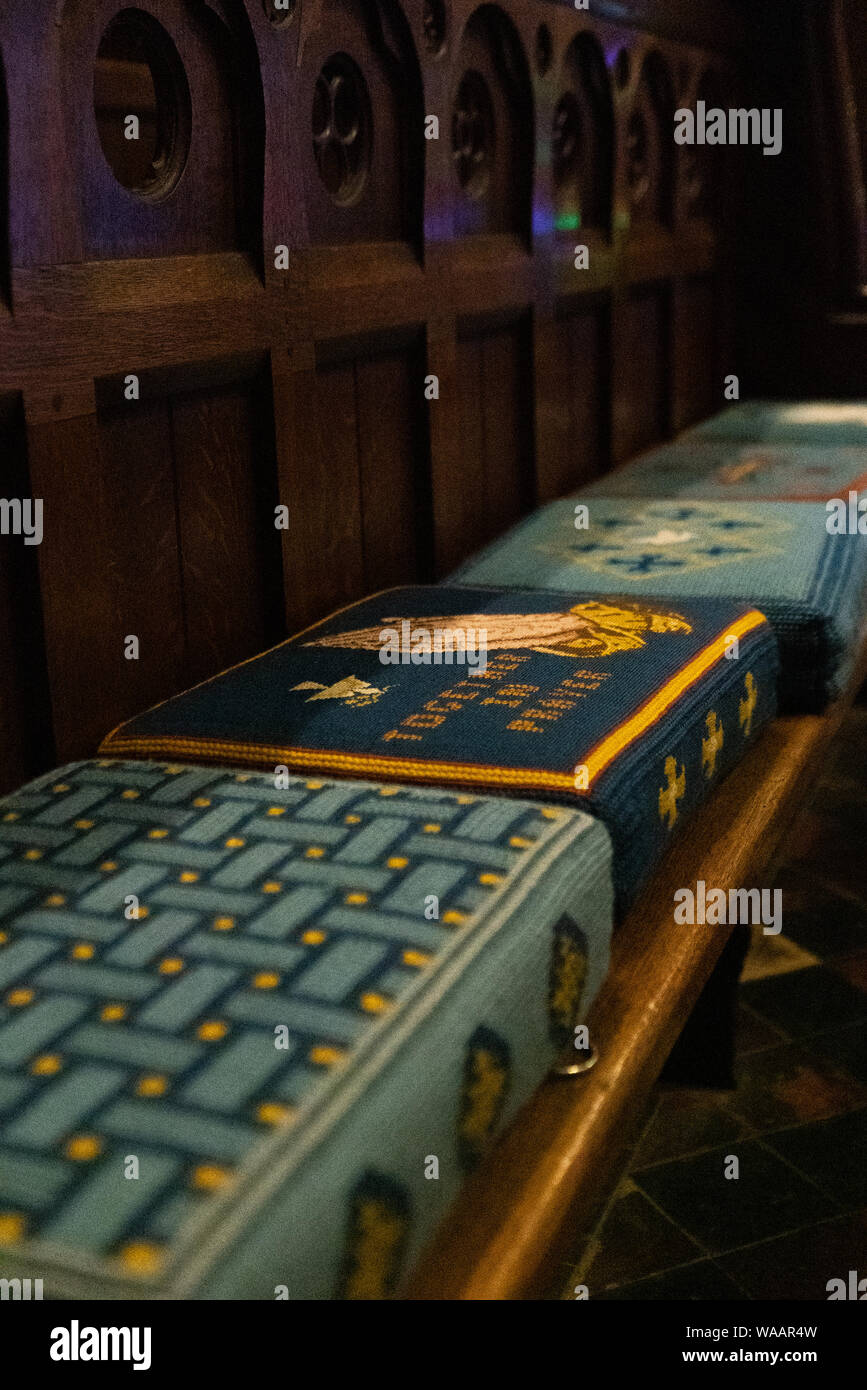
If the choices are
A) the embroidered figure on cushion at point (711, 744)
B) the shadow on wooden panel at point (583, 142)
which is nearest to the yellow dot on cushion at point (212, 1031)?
the embroidered figure on cushion at point (711, 744)

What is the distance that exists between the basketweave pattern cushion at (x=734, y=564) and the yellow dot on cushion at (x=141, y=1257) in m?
1.50

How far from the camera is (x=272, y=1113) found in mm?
861

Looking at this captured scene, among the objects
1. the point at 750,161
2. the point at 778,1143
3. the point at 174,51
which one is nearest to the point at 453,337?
the point at 174,51

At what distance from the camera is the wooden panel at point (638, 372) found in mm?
3588

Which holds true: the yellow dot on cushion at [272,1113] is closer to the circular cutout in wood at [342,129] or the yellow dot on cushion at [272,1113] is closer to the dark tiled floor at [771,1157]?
the dark tiled floor at [771,1157]

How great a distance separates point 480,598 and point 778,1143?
41.3 inches

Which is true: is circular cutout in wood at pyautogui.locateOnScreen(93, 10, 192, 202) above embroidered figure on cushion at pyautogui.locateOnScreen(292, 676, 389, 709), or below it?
above

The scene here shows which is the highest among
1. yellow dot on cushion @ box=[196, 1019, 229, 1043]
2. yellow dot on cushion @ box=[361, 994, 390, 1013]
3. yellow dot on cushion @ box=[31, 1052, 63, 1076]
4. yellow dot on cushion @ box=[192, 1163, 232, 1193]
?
yellow dot on cushion @ box=[361, 994, 390, 1013]

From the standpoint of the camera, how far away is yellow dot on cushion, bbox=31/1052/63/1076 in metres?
0.92

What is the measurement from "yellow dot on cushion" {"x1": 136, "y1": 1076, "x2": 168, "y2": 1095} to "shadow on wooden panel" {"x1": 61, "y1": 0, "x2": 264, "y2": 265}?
1.12 m

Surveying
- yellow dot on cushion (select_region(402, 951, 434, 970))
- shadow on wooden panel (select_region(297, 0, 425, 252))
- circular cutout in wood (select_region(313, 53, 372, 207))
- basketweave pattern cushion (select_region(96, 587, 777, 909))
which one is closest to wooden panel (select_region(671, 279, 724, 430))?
shadow on wooden panel (select_region(297, 0, 425, 252))

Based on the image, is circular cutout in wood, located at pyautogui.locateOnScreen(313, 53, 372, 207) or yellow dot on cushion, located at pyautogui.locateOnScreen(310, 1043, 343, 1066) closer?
yellow dot on cushion, located at pyautogui.locateOnScreen(310, 1043, 343, 1066)

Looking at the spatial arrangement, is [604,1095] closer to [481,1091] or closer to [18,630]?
[481,1091]

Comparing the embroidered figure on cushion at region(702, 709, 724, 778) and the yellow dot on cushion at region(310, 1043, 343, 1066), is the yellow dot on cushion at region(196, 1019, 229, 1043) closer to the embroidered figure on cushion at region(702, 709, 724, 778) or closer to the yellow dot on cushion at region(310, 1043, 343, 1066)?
the yellow dot on cushion at region(310, 1043, 343, 1066)
